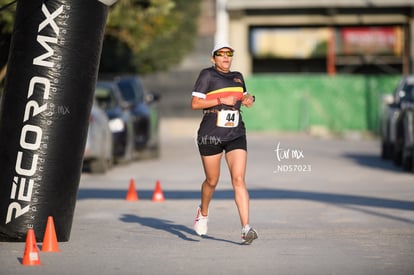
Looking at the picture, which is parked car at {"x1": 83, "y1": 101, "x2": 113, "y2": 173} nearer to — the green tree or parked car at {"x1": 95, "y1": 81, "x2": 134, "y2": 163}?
parked car at {"x1": 95, "y1": 81, "x2": 134, "y2": 163}

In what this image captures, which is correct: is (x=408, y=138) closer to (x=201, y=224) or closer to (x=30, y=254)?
(x=201, y=224)

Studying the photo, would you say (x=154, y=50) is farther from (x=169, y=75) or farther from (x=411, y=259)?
(x=411, y=259)

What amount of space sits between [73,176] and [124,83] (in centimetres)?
1743

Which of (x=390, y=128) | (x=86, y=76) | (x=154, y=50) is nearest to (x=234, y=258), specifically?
(x=86, y=76)

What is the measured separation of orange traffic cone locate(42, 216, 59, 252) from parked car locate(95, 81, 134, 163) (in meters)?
13.7

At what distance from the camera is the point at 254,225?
44.8 feet

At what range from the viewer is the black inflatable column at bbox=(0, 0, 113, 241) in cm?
1159

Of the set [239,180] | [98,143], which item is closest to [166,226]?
[239,180]

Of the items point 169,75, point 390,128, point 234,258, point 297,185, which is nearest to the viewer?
point 234,258

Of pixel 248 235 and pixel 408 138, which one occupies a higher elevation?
pixel 408 138

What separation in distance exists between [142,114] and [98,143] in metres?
5.47

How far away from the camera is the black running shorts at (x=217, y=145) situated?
1173 cm

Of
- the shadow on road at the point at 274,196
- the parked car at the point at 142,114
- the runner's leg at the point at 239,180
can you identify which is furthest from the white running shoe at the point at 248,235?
the parked car at the point at 142,114

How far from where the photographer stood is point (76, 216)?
1493cm
